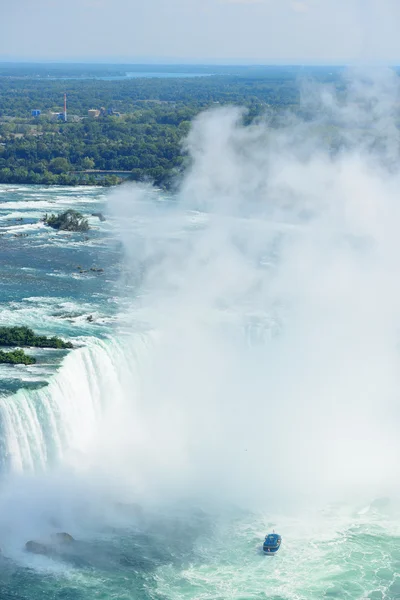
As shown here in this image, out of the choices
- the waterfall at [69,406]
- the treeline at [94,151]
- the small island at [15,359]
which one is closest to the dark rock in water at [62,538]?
the waterfall at [69,406]

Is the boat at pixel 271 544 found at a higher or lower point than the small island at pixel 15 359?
lower

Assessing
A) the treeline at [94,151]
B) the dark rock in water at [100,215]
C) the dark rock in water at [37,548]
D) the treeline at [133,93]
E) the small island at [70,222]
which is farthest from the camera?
the treeline at [133,93]

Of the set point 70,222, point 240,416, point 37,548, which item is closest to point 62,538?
point 37,548

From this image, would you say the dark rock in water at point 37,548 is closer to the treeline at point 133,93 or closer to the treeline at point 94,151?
the treeline at point 94,151

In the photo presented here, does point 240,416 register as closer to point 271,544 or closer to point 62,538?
point 271,544

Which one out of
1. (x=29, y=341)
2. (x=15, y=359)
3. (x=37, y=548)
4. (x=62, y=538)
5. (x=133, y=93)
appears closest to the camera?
(x=37, y=548)

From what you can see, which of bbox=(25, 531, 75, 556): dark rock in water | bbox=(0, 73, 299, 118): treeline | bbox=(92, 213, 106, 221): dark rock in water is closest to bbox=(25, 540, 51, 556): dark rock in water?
bbox=(25, 531, 75, 556): dark rock in water

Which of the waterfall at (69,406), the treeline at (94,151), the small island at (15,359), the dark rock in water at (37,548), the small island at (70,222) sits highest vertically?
the treeline at (94,151)

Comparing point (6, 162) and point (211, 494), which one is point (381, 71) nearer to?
point (211, 494)
